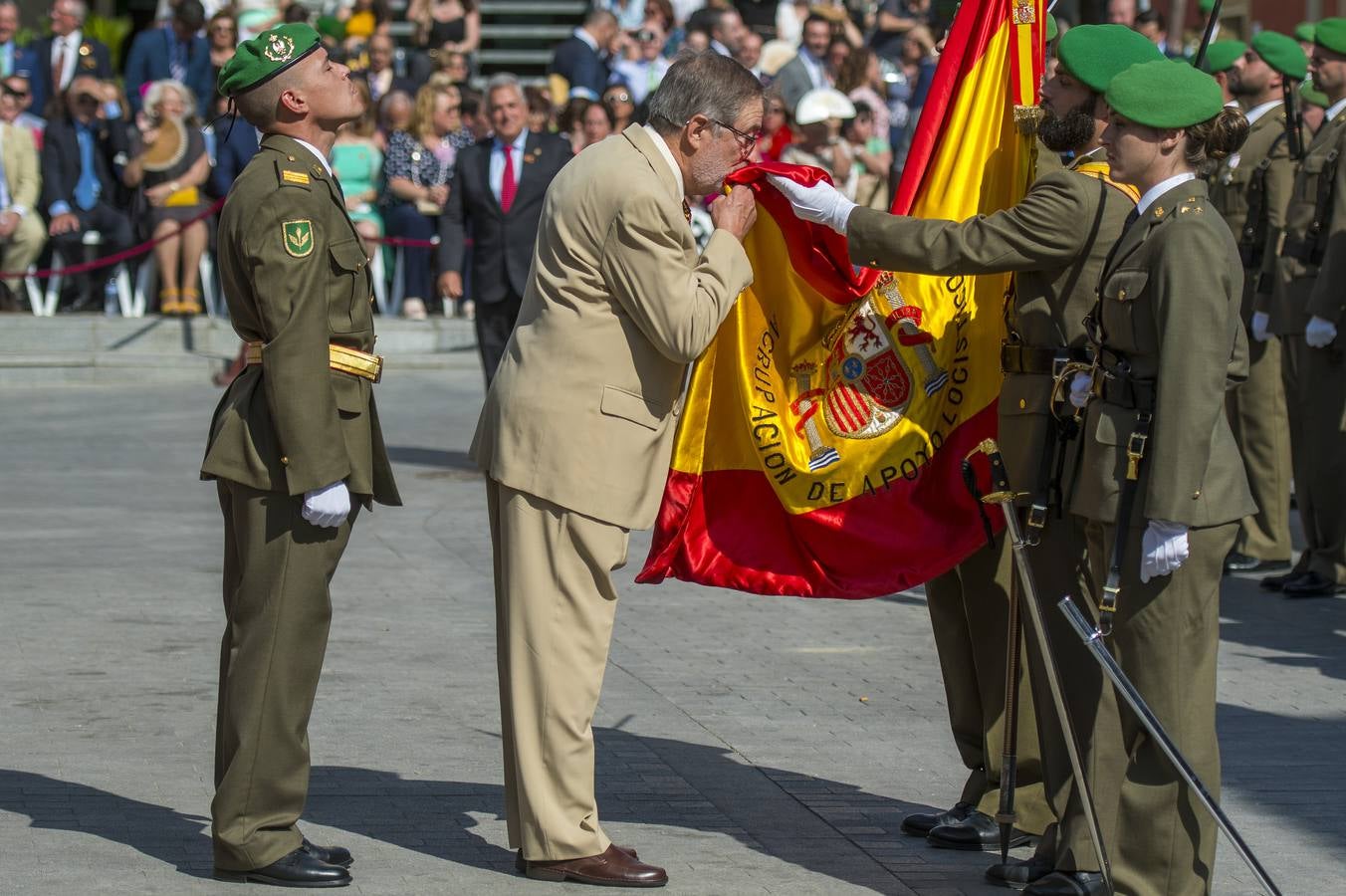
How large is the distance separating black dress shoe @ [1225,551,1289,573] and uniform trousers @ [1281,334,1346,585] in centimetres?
42

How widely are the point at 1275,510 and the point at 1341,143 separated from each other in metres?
1.89

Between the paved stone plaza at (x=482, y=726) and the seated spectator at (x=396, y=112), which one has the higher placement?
the seated spectator at (x=396, y=112)

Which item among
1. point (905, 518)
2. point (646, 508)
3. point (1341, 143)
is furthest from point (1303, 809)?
point (1341, 143)

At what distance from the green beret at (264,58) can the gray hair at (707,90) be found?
905mm

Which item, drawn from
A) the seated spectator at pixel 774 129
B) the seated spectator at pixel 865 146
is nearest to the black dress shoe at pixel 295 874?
the seated spectator at pixel 774 129

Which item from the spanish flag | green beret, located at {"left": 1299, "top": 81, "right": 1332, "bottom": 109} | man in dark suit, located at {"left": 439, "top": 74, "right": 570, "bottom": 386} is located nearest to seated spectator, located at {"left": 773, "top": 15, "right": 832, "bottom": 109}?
man in dark suit, located at {"left": 439, "top": 74, "right": 570, "bottom": 386}

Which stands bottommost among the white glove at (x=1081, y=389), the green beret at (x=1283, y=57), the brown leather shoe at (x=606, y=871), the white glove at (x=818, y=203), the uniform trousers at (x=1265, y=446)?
the brown leather shoe at (x=606, y=871)

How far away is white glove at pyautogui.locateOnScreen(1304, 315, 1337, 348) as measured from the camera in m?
9.62

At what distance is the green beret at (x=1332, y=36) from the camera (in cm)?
966

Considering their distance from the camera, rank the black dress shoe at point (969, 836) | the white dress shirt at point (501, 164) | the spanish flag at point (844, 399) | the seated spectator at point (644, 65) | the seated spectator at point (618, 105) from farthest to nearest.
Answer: the seated spectator at point (644, 65) < the seated spectator at point (618, 105) < the white dress shirt at point (501, 164) < the spanish flag at point (844, 399) < the black dress shoe at point (969, 836)

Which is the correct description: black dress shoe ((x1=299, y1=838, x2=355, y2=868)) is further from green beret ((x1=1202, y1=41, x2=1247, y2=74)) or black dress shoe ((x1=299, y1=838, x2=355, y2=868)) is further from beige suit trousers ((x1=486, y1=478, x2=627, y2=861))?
green beret ((x1=1202, y1=41, x2=1247, y2=74))

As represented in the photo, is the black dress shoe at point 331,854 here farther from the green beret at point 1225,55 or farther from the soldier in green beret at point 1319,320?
the green beret at point 1225,55

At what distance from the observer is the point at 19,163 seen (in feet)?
59.7

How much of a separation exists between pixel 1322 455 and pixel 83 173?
12176 millimetres
